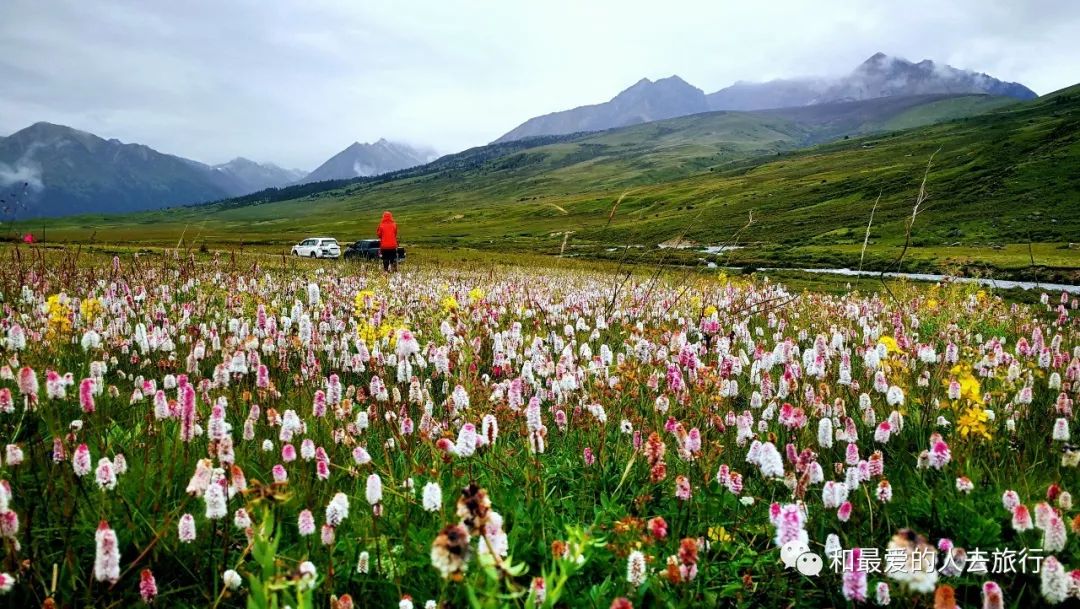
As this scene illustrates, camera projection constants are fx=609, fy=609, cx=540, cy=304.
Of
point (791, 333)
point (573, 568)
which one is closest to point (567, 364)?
point (573, 568)

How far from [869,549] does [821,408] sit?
5.19ft

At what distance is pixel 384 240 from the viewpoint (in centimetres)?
2725

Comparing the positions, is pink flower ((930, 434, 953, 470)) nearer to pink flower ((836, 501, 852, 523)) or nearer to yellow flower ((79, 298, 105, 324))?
pink flower ((836, 501, 852, 523))

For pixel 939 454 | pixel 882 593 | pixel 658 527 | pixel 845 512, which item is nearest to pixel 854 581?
pixel 882 593

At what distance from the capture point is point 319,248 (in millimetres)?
61312

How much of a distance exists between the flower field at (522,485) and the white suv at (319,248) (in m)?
56.5

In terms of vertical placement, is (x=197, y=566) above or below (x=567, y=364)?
below

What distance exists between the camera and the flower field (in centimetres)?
238

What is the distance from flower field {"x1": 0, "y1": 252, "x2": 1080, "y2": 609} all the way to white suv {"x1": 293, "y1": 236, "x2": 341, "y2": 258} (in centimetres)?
5650

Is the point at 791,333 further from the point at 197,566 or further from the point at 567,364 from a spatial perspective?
the point at 197,566

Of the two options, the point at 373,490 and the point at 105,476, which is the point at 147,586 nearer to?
the point at 105,476

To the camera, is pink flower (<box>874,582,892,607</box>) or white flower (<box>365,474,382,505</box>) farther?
white flower (<box>365,474,382,505</box>)

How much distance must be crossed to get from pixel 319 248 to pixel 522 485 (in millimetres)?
62120

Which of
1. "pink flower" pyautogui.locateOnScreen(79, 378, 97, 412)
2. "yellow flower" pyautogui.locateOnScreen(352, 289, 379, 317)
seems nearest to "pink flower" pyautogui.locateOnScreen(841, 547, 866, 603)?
"pink flower" pyautogui.locateOnScreen(79, 378, 97, 412)
